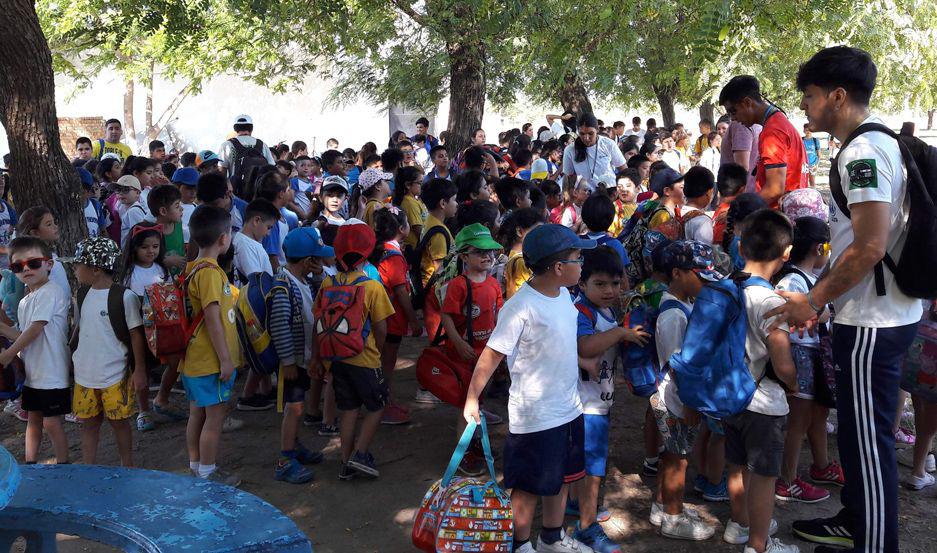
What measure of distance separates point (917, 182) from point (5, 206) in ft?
25.5

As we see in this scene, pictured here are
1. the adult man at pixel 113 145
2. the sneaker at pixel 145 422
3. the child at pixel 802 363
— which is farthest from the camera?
the adult man at pixel 113 145

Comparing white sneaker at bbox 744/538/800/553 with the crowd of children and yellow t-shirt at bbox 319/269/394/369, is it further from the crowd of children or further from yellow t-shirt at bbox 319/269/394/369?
yellow t-shirt at bbox 319/269/394/369

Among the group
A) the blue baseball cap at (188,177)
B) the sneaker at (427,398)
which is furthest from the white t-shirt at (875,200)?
the blue baseball cap at (188,177)

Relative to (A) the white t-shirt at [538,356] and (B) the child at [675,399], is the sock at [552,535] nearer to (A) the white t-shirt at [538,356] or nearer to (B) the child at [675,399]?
(A) the white t-shirt at [538,356]

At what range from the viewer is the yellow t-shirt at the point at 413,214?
287 inches

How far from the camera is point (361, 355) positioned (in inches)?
191

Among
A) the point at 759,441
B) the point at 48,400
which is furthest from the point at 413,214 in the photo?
the point at 759,441

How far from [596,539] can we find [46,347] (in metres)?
3.36

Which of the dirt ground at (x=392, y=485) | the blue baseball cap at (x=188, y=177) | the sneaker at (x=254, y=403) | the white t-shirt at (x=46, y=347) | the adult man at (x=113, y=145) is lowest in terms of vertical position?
the dirt ground at (x=392, y=485)

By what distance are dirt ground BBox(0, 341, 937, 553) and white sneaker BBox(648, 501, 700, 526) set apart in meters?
0.06

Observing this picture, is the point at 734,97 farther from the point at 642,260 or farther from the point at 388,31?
the point at 388,31

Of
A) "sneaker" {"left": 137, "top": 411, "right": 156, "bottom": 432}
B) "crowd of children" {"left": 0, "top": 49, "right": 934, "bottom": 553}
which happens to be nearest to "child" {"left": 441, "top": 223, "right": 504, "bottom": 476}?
"crowd of children" {"left": 0, "top": 49, "right": 934, "bottom": 553}

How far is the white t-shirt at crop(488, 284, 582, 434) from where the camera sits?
365cm

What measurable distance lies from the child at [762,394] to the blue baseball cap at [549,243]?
810mm
